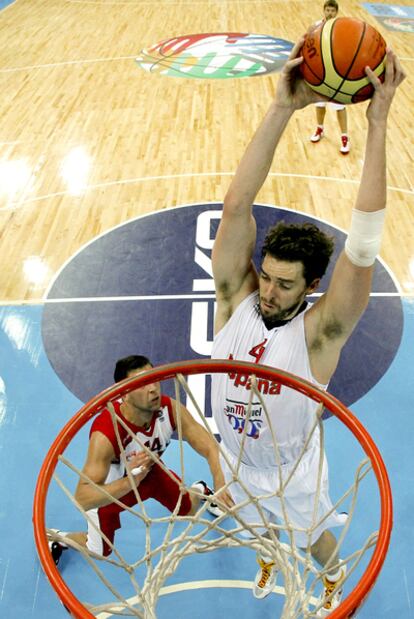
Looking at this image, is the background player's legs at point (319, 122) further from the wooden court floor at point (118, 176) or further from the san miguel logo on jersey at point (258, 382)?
the san miguel logo on jersey at point (258, 382)

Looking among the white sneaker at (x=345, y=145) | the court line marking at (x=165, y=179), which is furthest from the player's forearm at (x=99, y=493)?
the white sneaker at (x=345, y=145)

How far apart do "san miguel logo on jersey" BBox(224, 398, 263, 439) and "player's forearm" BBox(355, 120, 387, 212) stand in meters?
1.10

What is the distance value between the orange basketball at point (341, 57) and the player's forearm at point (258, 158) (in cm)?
22

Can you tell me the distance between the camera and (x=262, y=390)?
Result: 2.62 m

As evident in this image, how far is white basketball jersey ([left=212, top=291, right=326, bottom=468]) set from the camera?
8.32ft

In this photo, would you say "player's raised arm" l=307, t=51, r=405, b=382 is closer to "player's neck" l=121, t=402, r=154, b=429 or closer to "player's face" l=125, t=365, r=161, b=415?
"player's face" l=125, t=365, r=161, b=415

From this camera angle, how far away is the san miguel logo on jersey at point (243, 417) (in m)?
2.70

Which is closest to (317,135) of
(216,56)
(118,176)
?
(118,176)

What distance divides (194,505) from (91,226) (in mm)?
4060

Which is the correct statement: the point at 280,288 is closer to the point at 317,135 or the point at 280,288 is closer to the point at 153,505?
the point at 153,505

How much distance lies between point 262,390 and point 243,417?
0.69ft

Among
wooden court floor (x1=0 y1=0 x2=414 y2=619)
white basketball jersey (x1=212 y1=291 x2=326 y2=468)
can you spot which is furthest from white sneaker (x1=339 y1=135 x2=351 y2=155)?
white basketball jersey (x1=212 y1=291 x2=326 y2=468)

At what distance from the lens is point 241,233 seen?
2.44m

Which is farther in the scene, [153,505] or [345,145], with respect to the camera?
[345,145]
